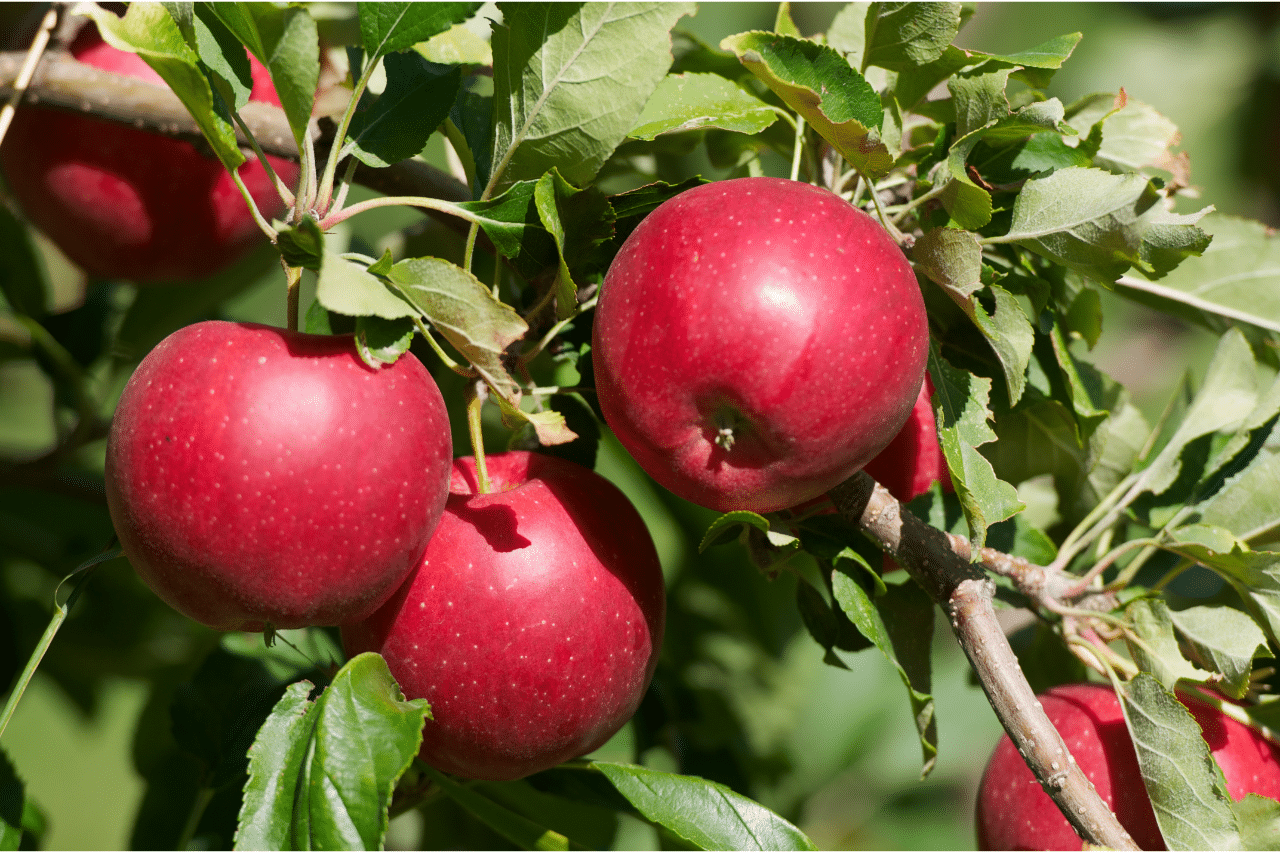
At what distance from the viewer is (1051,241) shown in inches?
27.4

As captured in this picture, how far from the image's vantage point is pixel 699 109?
29.0 inches

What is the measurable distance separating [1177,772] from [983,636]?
0.65 ft

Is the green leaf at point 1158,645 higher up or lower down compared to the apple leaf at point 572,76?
lower down

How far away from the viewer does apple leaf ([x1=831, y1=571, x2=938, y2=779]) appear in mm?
713

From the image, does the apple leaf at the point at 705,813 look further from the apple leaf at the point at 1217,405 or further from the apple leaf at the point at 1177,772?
the apple leaf at the point at 1217,405

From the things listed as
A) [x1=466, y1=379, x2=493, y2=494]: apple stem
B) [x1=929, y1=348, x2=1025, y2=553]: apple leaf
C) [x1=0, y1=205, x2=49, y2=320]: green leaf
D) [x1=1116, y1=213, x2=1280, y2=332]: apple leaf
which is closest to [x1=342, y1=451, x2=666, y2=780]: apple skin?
[x1=466, y1=379, x2=493, y2=494]: apple stem

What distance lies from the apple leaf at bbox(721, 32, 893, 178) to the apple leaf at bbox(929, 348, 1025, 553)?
0.53ft

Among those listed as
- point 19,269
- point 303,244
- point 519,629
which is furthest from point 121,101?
point 519,629

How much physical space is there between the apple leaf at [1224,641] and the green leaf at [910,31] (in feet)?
1.58

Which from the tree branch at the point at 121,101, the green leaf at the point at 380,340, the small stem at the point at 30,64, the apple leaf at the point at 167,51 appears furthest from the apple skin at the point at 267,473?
the small stem at the point at 30,64

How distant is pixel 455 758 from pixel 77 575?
Result: 11.7 inches

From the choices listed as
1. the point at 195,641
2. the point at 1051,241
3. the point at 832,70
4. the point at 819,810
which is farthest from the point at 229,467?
the point at 819,810

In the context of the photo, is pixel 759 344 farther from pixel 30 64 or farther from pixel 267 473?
pixel 30 64

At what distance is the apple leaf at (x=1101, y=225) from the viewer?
646 millimetres
